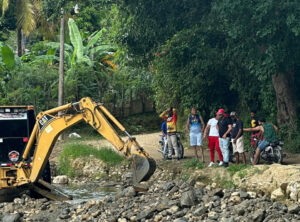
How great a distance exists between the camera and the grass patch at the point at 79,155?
21.3 m

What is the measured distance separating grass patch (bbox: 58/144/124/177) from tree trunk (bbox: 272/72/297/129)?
5.62 m

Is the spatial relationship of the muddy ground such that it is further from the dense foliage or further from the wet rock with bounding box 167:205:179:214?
the wet rock with bounding box 167:205:179:214

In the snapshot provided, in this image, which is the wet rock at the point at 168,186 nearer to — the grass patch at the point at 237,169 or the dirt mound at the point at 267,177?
the grass patch at the point at 237,169

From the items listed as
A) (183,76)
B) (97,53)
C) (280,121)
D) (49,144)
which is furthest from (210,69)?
(97,53)

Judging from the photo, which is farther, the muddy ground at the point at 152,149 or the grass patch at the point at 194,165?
the muddy ground at the point at 152,149

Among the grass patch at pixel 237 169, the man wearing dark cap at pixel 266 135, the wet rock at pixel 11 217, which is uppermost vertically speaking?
the man wearing dark cap at pixel 266 135

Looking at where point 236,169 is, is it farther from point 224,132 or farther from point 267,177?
point 224,132

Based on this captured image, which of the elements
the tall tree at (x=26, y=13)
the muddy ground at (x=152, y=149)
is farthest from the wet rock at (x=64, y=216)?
the tall tree at (x=26, y=13)

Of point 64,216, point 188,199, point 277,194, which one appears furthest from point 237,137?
point 64,216

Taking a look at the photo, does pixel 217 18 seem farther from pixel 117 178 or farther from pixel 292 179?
pixel 292 179

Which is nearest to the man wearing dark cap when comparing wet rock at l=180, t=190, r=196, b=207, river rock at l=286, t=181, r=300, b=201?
wet rock at l=180, t=190, r=196, b=207

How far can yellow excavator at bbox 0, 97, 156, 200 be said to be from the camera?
45.8 feet

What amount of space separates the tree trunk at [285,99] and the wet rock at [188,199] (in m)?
8.39

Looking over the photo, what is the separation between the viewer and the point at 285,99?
20828 mm
